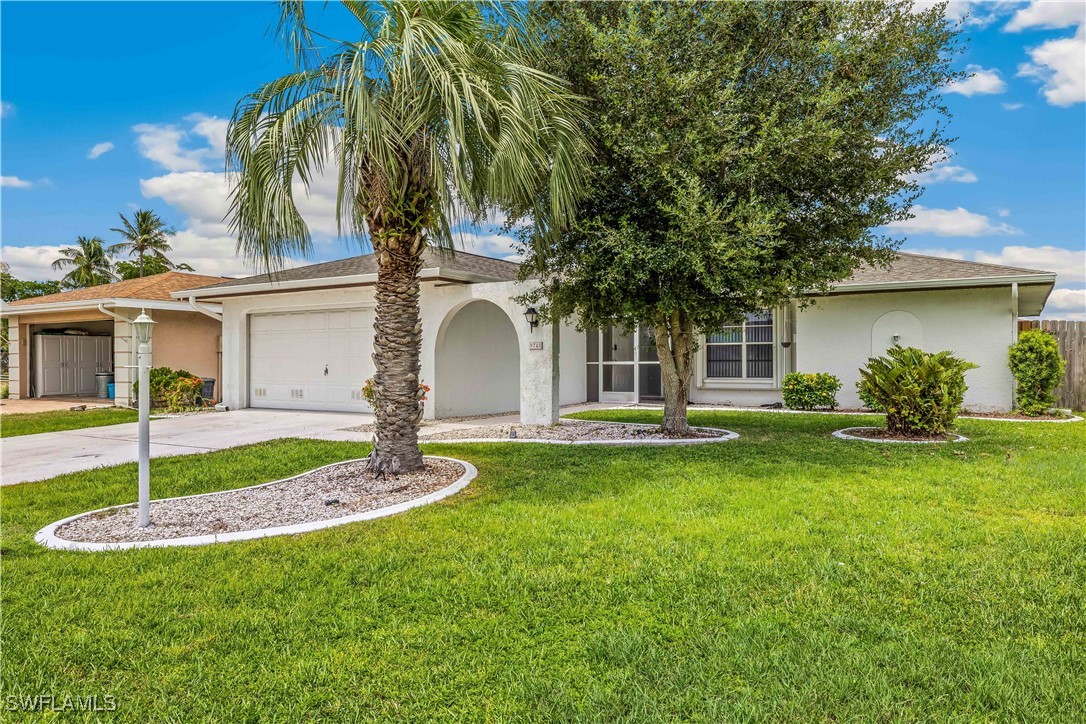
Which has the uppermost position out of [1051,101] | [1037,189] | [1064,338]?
[1051,101]

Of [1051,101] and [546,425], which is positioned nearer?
[546,425]

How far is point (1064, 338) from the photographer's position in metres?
13.3

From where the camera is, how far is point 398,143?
604 cm

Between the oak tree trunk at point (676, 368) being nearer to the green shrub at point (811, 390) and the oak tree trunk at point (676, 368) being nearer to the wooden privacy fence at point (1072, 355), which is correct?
the green shrub at point (811, 390)

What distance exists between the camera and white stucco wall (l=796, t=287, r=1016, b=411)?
12.4 m

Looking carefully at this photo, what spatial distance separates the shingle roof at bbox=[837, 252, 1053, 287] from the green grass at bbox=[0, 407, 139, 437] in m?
15.6

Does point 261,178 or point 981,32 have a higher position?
point 981,32

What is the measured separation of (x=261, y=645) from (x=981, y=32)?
1122 centimetres

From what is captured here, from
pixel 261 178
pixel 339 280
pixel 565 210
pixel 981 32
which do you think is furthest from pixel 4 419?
pixel 981 32

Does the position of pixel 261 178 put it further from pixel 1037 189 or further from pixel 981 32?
pixel 1037 189

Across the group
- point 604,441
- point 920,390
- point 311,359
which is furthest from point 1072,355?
point 311,359

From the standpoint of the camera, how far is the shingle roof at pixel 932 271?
39.4 feet

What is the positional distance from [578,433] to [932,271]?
8.79 m

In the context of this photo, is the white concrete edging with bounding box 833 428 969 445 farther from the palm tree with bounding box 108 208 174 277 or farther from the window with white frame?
the palm tree with bounding box 108 208 174 277
